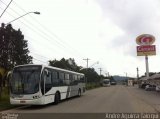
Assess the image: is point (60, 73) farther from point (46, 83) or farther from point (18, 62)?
point (18, 62)

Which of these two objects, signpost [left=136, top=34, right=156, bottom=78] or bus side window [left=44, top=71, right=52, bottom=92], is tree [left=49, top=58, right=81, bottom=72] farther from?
bus side window [left=44, top=71, right=52, bottom=92]

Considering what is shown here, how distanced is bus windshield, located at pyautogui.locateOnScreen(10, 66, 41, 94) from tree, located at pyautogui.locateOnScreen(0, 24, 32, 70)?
46.1m

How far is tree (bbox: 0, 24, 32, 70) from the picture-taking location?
70156 millimetres

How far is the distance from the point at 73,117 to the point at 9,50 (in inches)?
2368

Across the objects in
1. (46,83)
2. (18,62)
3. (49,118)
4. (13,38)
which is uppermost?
(13,38)

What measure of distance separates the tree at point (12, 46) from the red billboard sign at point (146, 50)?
27967 millimetres

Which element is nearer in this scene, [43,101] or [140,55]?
[43,101]

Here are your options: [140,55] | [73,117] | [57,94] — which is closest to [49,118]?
[73,117]

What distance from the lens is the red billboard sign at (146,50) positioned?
79562mm

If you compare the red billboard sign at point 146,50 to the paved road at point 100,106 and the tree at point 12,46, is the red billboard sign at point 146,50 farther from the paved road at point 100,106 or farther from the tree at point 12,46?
the paved road at point 100,106

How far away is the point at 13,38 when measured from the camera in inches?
2982

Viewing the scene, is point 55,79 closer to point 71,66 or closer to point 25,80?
point 25,80

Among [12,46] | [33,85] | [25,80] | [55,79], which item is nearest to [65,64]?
[12,46]

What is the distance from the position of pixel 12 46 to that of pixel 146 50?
107ft
